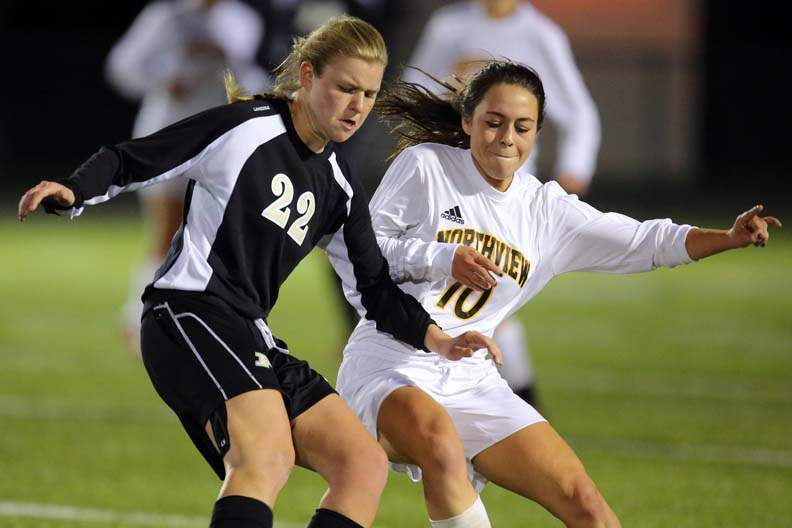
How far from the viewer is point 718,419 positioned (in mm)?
7984

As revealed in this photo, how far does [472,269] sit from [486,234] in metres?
0.33

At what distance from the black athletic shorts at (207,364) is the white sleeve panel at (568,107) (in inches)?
150

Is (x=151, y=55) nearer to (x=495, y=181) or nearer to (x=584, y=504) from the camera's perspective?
(x=495, y=181)

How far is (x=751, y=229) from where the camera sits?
14.7 ft

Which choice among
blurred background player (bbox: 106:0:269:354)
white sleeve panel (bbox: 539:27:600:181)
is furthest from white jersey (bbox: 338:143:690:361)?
blurred background player (bbox: 106:0:269:354)

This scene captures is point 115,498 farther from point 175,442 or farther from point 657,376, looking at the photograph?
point 657,376

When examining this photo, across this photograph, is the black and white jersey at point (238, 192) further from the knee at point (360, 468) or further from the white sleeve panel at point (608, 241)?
the white sleeve panel at point (608, 241)

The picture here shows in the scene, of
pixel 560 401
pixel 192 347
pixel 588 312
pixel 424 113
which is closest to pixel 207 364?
pixel 192 347

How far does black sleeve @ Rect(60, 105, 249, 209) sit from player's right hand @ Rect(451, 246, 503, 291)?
2.53 feet

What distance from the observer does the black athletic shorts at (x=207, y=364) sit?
399 centimetres

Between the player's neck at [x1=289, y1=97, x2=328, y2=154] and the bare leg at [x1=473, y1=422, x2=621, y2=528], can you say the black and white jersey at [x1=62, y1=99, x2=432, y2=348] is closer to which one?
the player's neck at [x1=289, y1=97, x2=328, y2=154]

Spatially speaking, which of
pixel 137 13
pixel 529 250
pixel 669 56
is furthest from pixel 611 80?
pixel 529 250

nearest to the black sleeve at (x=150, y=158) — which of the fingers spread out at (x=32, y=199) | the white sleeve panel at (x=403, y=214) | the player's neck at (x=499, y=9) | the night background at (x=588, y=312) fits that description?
the fingers spread out at (x=32, y=199)

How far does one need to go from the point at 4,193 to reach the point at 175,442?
17.5m
